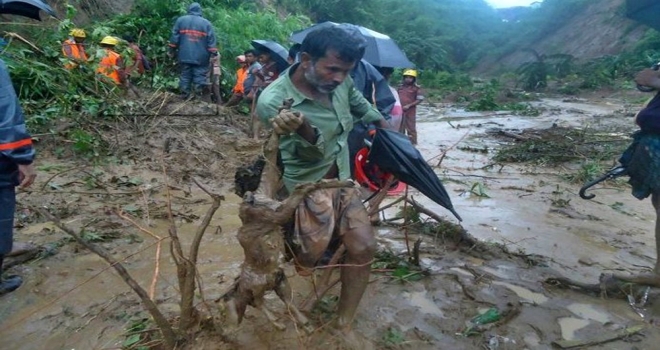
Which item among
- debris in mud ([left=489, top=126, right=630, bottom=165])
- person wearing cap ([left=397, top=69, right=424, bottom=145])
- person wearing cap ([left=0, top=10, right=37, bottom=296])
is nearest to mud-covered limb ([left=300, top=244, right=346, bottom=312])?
person wearing cap ([left=0, top=10, right=37, bottom=296])

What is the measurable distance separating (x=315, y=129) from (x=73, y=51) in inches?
222

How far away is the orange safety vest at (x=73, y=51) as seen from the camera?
624 centimetres

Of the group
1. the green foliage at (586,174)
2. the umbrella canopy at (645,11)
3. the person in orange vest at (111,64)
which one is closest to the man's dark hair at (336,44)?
the umbrella canopy at (645,11)

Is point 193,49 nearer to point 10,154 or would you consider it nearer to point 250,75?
point 250,75

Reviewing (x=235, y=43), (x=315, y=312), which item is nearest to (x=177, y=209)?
(x=315, y=312)

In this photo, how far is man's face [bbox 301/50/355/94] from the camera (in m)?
2.44

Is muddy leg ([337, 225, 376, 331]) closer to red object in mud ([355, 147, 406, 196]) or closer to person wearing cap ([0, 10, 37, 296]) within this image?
red object in mud ([355, 147, 406, 196])

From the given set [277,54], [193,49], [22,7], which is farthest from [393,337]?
[193,49]

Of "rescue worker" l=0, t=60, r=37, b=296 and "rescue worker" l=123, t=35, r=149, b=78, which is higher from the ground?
"rescue worker" l=0, t=60, r=37, b=296

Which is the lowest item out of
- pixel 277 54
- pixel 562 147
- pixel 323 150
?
pixel 562 147

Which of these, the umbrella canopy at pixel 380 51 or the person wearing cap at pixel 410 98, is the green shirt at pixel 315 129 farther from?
the person wearing cap at pixel 410 98

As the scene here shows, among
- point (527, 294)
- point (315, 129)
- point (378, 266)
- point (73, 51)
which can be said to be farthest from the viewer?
point (73, 51)

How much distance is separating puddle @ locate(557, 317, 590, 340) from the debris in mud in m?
4.99

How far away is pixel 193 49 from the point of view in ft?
Result: 26.9
